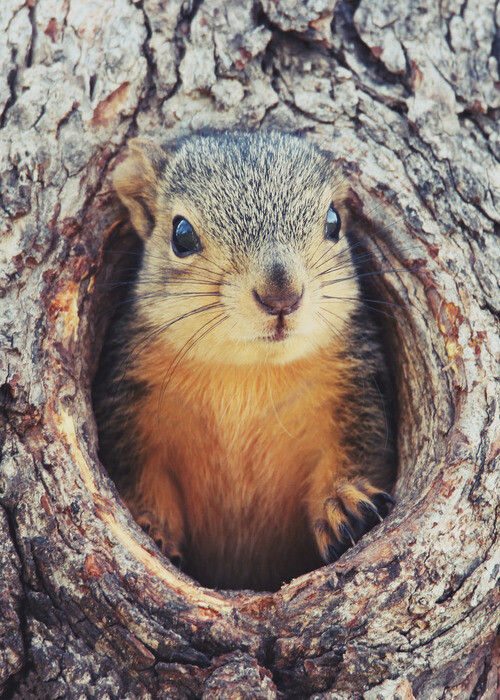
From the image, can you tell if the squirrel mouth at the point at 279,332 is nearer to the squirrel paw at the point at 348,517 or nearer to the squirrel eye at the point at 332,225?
the squirrel eye at the point at 332,225

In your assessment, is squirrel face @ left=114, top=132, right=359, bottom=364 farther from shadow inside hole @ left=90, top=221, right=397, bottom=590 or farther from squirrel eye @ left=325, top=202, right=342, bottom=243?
shadow inside hole @ left=90, top=221, right=397, bottom=590

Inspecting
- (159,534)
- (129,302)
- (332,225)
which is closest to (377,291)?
(332,225)

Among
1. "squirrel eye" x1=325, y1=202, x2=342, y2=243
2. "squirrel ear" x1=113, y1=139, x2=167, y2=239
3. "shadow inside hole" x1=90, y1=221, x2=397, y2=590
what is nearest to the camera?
"squirrel eye" x1=325, y1=202, x2=342, y2=243

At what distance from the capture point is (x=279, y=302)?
231 cm

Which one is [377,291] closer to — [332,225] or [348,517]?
[332,225]

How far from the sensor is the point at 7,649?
223 centimetres

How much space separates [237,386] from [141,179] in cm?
95

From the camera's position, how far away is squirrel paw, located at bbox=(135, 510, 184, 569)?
9.47ft

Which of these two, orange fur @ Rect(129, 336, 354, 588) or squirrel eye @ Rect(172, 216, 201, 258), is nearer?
squirrel eye @ Rect(172, 216, 201, 258)

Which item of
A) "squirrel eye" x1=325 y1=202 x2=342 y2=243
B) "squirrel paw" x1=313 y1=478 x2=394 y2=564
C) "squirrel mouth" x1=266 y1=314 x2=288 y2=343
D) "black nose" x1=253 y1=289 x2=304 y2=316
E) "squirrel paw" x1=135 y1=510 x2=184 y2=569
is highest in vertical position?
"squirrel eye" x1=325 y1=202 x2=342 y2=243

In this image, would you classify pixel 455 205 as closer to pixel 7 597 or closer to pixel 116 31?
pixel 116 31

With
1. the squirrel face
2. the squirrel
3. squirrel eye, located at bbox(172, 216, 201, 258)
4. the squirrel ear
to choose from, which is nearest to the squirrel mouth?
the squirrel face

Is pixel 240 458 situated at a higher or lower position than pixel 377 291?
lower

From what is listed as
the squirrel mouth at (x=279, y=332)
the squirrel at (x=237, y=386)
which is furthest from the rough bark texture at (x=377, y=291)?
the squirrel mouth at (x=279, y=332)
